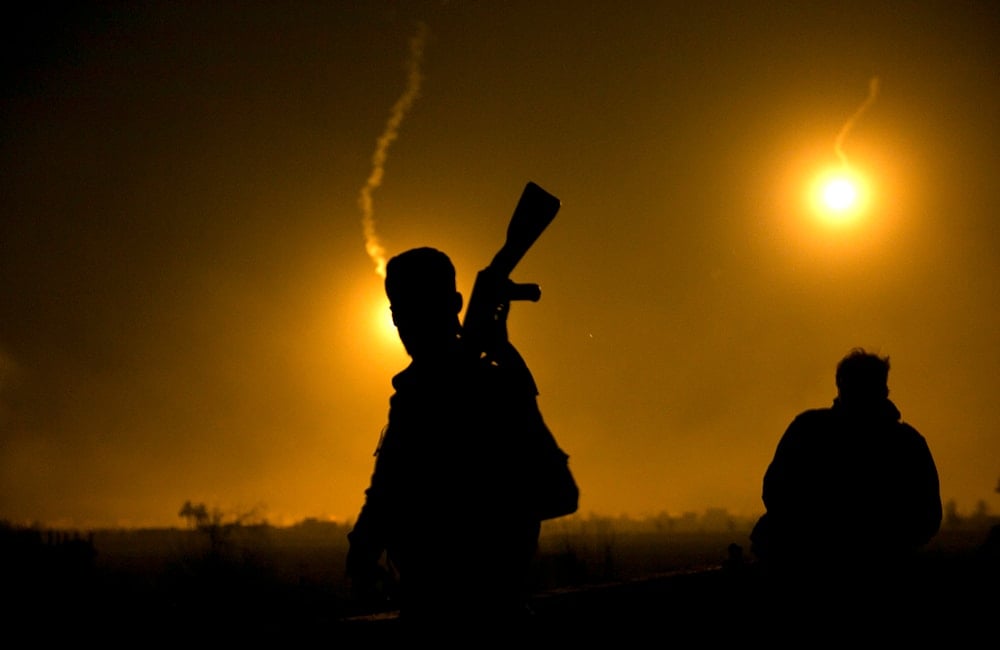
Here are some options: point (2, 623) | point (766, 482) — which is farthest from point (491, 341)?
point (2, 623)

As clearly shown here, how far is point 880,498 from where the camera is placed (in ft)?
11.3

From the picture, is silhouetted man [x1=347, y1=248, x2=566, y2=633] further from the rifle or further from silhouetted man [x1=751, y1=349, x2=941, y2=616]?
silhouetted man [x1=751, y1=349, x2=941, y2=616]

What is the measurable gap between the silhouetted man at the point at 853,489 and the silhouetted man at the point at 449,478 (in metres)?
2.26

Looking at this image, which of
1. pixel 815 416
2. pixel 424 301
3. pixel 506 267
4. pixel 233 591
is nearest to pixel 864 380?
pixel 815 416

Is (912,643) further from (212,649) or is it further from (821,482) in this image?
(212,649)

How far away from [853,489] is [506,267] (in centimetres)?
239

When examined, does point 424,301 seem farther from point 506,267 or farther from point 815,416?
point 815,416

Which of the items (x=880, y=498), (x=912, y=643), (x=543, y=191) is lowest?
(x=912, y=643)

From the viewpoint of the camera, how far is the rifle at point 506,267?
71.4 inches

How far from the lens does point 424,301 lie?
183cm

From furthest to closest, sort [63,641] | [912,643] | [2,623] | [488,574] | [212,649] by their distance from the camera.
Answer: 1. [2,623]
2. [912,643]
3. [63,641]
4. [212,649]
5. [488,574]

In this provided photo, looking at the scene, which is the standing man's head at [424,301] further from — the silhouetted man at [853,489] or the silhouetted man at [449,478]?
the silhouetted man at [853,489]

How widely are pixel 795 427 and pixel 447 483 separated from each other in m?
2.38

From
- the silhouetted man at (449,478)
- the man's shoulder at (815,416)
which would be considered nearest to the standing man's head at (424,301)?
the silhouetted man at (449,478)
